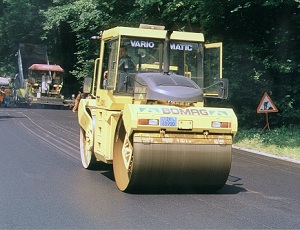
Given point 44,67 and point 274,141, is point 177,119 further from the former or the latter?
point 44,67

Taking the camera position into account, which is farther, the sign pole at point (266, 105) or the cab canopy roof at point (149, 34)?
the sign pole at point (266, 105)

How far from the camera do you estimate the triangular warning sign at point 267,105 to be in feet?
62.8

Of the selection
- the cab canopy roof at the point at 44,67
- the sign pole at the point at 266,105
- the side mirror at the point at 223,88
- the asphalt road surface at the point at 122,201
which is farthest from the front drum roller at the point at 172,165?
the cab canopy roof at the point at 44,67

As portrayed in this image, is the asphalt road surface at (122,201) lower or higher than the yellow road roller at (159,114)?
lower

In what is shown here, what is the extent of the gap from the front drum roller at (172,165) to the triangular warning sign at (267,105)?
10.1 m

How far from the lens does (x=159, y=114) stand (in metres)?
8.79

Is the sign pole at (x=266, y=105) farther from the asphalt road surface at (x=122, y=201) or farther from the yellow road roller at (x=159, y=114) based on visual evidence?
the yellow road roller at (x=159, y=114)

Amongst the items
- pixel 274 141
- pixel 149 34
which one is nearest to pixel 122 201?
pixel 149 34

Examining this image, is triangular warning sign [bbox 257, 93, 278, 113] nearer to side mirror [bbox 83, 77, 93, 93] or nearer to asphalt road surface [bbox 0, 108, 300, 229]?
asphalt road surface [bbox 0, 108, 300, 229]

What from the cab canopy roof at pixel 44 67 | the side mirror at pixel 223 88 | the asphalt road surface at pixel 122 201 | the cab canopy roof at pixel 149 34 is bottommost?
the asphalt road surface at pixel 122 201

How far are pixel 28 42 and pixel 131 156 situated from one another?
4157 centimetres

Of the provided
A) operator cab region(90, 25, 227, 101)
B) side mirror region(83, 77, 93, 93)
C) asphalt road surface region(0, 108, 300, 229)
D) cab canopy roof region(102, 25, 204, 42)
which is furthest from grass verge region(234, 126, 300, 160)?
side mirror region(83, 77, 93, 93)

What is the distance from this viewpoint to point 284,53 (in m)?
20.2

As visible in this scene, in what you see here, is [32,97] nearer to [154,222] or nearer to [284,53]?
[284,53]
